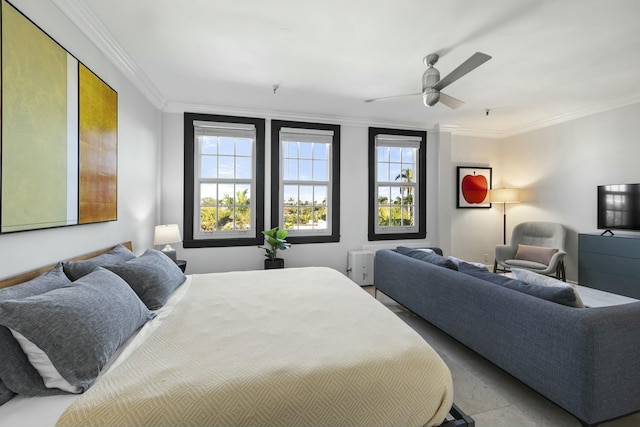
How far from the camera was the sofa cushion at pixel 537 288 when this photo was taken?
→ 1722mm

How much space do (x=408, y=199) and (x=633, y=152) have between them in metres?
2.80

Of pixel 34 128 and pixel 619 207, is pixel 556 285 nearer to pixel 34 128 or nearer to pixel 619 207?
pixel 619 207

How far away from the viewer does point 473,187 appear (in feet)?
17.3

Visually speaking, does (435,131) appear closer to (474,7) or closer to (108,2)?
(474,7)

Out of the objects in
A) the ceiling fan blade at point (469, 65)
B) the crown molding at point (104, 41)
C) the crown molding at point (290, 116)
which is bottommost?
the ceiling fan blade at point (469, 65)

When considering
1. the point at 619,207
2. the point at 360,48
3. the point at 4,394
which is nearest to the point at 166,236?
the point at 4,394

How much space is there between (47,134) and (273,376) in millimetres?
Result: 1852

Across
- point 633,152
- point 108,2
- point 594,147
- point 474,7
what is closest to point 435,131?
point 594,147

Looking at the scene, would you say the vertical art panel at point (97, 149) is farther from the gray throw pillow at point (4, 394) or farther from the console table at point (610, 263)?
the console table at point (610, 263)

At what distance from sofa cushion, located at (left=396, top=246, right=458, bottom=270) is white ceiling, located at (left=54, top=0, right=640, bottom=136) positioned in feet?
6.01

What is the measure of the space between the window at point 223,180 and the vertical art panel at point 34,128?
6.82ft

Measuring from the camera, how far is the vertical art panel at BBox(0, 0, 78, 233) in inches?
57.6

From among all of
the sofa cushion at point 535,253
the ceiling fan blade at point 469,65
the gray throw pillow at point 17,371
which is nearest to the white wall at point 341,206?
the sofa cushion at point 535,253

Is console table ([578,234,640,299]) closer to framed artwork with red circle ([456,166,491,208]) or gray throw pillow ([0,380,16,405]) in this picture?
framed artwork with red circle ([456,166,491,208])
